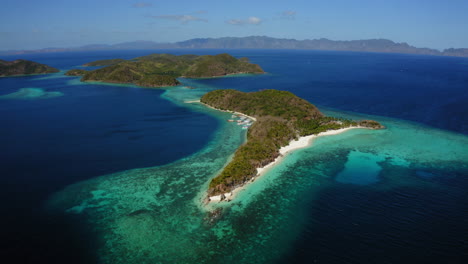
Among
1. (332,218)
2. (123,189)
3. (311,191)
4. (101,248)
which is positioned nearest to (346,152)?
(311,191)

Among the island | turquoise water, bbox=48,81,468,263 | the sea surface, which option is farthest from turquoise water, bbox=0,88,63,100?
turquoise water, bbox=48,81,468,263

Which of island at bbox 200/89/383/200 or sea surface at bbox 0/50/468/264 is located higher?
island at bbox 200/89/383/200

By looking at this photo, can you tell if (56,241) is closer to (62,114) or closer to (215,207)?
(215,207)

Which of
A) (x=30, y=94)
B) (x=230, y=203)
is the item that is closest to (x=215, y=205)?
(x=230, y=203)

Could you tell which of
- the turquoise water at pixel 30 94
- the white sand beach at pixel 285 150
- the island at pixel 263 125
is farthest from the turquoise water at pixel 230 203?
the turquoise water at pixel 30 94

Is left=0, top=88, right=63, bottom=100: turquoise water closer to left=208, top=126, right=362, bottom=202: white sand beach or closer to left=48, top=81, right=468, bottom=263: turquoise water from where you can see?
left=48, top=81, right=468, bottom=263: turquoise water

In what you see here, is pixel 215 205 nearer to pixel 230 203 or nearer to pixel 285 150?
pixel 230 203
